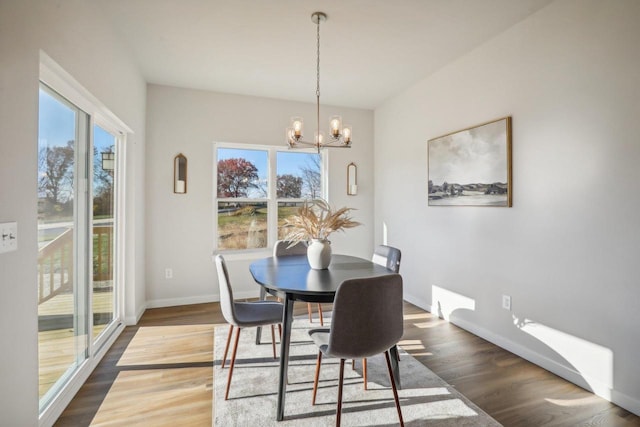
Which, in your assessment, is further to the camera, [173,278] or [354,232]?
[354,232]

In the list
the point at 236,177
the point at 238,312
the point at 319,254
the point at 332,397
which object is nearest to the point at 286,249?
the point at 319,254

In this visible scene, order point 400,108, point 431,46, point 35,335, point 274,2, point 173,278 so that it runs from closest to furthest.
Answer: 1. point 35,335
2. point 274,2
3. point 431,46
4. point 173,278
5. point 400,108

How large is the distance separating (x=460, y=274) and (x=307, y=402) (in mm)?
2056

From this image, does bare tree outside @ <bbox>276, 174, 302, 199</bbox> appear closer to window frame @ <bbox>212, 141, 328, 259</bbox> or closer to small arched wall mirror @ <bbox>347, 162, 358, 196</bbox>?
window frame @ <bbox>212, 141, 328, 259</bbox>

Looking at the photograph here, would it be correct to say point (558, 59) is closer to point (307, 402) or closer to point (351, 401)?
point (351, 401)

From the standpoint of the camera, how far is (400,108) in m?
4.25

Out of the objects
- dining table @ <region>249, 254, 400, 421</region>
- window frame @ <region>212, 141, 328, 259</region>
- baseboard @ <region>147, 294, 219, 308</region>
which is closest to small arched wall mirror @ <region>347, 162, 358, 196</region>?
window frame @ <region>212, 141, 328, 259</region>

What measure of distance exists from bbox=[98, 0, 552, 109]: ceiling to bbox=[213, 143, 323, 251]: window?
90 centimetres

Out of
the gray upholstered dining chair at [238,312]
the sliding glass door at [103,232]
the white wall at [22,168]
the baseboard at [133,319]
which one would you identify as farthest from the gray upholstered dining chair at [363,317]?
the baseboard at [133,319]

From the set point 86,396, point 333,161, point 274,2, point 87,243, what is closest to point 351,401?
point 86,396

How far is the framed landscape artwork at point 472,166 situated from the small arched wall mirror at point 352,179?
1313mm

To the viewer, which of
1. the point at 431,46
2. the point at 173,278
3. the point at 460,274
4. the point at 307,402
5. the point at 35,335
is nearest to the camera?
the point at 35,335

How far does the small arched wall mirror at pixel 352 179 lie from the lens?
4.75m

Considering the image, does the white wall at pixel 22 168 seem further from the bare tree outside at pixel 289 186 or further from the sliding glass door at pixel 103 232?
the bare tree outside at pixel 289 186
